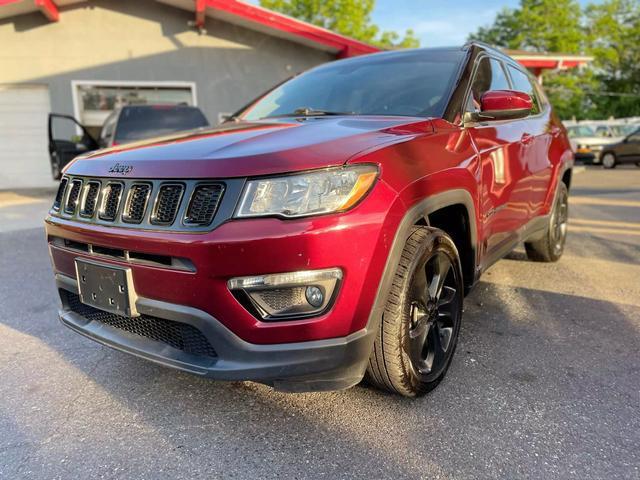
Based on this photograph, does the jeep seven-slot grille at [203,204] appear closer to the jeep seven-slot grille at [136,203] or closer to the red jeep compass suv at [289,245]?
the red jeep compass suv at [289,245]

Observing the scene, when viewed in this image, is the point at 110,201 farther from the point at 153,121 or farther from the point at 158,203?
the point at 153,121

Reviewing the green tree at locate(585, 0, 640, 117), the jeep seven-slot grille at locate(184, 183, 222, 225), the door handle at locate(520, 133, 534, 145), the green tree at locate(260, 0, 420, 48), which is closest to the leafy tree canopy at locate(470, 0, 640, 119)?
the green tree at locate(585, 0, 640, 117)

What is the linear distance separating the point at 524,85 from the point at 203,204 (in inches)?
133

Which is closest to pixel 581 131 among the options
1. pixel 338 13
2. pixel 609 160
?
pixel 609 160

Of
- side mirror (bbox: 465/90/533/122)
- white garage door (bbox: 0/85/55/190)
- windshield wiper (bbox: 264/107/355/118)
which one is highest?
side mirror (bbox: 465/90/533/122)

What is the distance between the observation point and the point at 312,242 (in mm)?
1734

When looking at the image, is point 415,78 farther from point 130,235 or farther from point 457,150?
point 130,235

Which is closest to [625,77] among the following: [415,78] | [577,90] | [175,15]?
[577,90]

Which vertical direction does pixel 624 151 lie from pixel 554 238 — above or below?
below

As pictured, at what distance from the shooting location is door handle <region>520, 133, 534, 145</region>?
135 inches

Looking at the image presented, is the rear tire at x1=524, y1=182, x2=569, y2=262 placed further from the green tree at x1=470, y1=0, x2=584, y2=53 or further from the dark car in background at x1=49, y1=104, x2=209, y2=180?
the green tree at x1=470, y1=0, x2=584, y2=53

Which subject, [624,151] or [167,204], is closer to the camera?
[167,204]

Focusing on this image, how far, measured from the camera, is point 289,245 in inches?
68.1

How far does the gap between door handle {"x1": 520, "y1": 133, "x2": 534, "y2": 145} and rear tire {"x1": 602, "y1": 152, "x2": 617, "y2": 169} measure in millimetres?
18822
